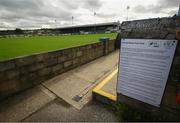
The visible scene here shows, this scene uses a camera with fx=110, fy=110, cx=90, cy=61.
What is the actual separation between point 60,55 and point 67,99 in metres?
2.13

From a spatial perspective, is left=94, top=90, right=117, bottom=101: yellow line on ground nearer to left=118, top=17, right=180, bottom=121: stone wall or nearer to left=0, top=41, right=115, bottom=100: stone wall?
left=118, top=17, right=180, bottom=121: stone wall

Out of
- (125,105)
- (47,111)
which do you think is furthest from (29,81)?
(125,105)

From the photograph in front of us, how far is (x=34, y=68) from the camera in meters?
3.88

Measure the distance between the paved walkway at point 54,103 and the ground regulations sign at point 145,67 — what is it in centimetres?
96

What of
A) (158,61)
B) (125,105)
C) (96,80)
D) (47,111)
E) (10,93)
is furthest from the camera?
(96,80)

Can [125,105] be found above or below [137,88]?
below

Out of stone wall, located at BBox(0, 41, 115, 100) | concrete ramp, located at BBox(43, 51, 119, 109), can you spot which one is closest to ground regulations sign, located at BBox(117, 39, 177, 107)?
concrete ramp, located at BBox(43, 51, 119, 109)

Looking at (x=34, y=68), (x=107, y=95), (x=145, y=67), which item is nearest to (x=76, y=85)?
(x=107, y=95)

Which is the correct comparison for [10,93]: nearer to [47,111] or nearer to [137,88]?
[47,111]

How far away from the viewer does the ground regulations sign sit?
6.26 ft

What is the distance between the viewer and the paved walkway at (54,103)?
Answer: 2.73 metres

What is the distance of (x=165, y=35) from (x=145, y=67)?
25.8 inches

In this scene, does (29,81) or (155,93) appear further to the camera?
(29,81)

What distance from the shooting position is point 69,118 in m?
2.69
